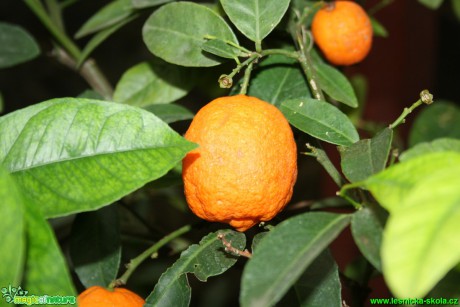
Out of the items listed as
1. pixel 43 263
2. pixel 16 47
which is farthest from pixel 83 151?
pixel 16 47

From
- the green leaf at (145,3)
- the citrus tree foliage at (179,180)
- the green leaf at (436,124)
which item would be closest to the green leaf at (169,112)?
the citrus tree foliage at (179,180)

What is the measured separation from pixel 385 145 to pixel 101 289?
0.33m

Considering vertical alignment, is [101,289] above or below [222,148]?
below

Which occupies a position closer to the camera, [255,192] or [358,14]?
[255,192]

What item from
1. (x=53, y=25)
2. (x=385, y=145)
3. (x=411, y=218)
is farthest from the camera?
(x=53, y=25)

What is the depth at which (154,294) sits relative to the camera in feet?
1.92

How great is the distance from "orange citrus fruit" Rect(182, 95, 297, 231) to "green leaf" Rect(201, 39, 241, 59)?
0.26ft

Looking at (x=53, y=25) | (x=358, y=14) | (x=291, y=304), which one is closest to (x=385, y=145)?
(x=291, y=304)

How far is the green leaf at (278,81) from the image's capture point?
71 cm

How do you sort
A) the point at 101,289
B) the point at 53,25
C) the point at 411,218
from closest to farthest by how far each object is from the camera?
the point at 411,218
the point at 101,289
the point at 53,25

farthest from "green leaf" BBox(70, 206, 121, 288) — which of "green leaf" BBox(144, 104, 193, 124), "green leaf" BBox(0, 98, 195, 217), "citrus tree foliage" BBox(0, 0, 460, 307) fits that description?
"green leaf" BBox(0, 98, 195, 217)

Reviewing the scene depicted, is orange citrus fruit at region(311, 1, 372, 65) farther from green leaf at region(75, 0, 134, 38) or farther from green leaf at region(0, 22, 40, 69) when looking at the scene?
green leaf at region(0, 22, 40, 69)

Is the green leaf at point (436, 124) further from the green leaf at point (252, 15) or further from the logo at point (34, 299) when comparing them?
the logo at point (34, 299)

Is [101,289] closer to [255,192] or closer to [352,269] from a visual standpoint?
[255,192]
